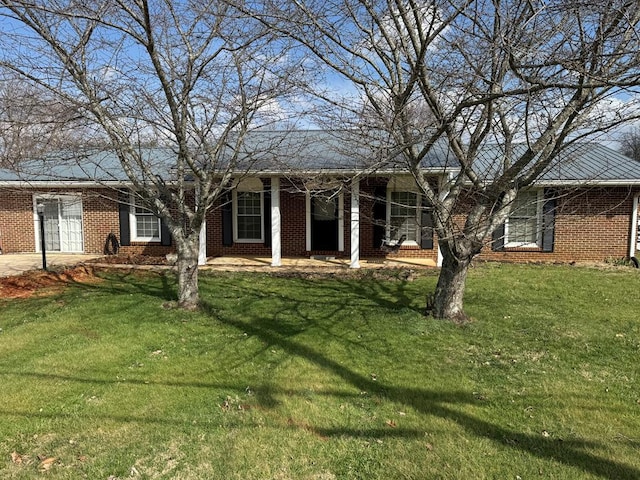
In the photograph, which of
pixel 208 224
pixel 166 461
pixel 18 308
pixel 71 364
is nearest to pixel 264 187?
pixel 208 224

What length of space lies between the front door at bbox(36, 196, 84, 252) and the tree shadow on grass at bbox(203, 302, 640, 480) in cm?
1078

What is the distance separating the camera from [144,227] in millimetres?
12820

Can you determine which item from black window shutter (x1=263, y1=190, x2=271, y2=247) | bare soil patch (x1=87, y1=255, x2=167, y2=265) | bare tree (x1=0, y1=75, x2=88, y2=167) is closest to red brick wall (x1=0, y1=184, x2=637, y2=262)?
black window shutter (x1=263, y1=190, x2=271, y2=247)

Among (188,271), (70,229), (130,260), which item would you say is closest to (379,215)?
(188,271)

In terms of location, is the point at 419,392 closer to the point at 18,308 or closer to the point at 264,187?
the point at 18,308

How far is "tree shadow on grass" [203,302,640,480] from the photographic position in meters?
2.90

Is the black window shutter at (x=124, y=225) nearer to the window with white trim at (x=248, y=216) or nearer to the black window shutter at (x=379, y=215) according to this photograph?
the window with white trim at (x=248, y=216)

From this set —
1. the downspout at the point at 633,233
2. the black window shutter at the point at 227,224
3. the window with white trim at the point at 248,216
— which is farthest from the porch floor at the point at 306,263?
the downspout at the point at 633,233

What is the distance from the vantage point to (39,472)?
2.79m

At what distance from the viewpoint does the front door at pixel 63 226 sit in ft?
43.1

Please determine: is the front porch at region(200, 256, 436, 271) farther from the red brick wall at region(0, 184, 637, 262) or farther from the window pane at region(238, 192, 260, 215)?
the window pane at region(238, 192, 260, 215)

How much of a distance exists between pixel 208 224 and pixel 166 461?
10168 mm

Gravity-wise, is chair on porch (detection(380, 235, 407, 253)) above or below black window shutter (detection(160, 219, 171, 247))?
below

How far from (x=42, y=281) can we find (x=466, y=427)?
9.06 metres
